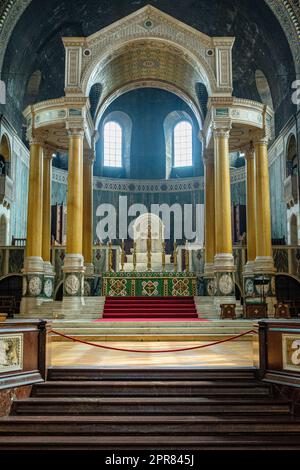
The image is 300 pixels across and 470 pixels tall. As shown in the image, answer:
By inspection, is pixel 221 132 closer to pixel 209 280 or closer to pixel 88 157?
pixel 209 280

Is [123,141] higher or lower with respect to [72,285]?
higher

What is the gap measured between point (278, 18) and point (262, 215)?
812 centimetres

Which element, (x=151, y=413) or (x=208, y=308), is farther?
(x=208, y=308)

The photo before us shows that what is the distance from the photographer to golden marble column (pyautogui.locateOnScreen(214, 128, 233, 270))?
57.1 ft

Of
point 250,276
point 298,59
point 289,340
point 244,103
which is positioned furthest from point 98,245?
point 289,340

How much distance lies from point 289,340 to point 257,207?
12611 mm

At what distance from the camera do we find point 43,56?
23688 millimetres

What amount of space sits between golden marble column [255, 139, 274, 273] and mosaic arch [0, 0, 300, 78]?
12.4ft

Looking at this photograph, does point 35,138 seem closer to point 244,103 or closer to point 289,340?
point 244,103

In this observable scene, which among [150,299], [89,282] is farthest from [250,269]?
[89,282]

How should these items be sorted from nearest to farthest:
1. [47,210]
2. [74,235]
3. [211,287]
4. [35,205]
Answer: [74,235] < [35,205] < [211,287] < [47,210]

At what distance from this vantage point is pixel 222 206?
17703 mm
